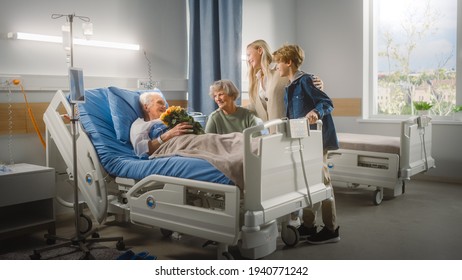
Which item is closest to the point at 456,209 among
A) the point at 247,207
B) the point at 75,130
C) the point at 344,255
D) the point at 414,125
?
the point at 414,125

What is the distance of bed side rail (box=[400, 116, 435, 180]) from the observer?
3.99m

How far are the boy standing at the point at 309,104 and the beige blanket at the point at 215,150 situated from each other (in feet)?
1.24

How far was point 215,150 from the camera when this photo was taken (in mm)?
2703

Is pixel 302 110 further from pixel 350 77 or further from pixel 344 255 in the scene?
pixel 350 77

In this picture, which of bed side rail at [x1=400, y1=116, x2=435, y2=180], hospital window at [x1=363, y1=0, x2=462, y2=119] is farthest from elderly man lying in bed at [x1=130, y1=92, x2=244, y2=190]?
hospital window at [x1=363, y1=0, x2=462, y2=119]

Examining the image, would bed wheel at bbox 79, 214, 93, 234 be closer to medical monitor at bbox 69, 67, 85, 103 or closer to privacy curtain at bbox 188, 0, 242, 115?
medical monitor at bbox 69, 67, 85, 103

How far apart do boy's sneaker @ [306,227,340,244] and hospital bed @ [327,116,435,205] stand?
114 cm

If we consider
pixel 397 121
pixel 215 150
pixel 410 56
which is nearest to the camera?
pixel 215 150

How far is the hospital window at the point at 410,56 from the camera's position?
4.93 meters

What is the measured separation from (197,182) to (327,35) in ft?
11.6

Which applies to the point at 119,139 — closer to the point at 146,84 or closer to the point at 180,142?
the point at 180,142

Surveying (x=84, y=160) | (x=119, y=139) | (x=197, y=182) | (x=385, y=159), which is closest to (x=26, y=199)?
(x=84, y=160)

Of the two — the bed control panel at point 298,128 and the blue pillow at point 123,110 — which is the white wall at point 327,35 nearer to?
the blue pillow at point 123,110

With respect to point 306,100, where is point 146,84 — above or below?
above
